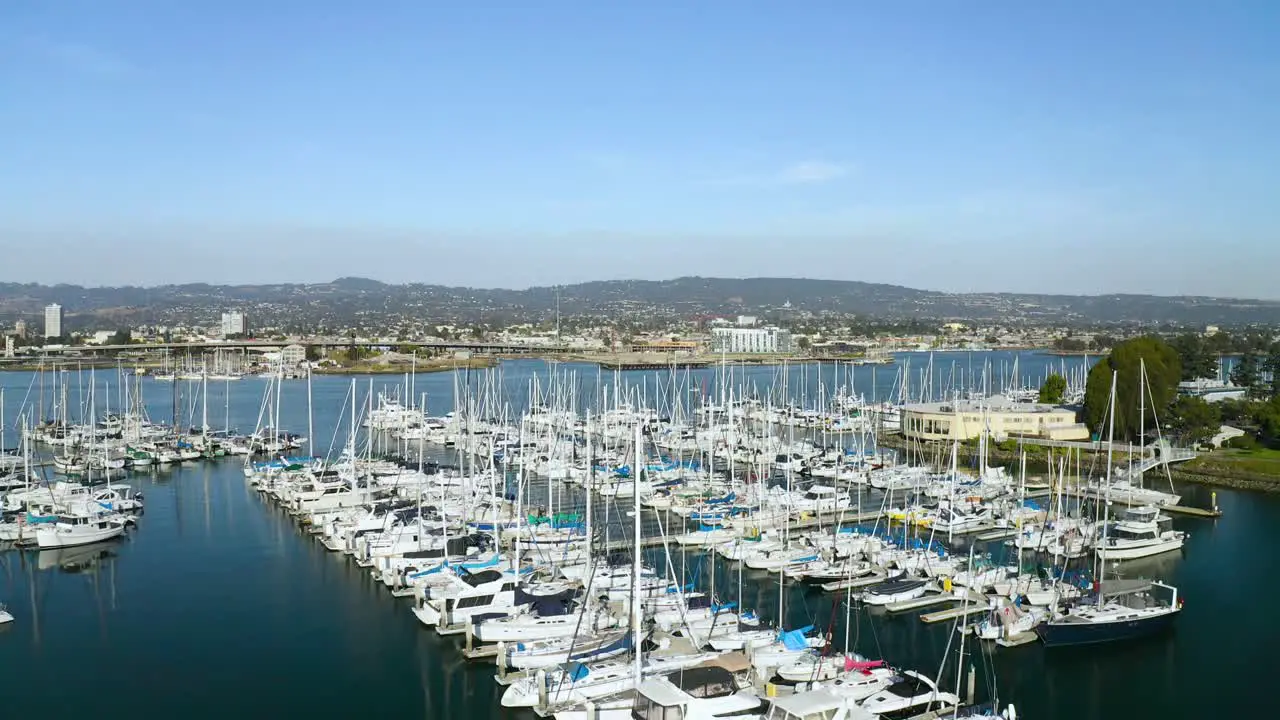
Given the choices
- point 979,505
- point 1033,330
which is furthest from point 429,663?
point 1033,330

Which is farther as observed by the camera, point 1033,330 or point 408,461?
point 1033,330

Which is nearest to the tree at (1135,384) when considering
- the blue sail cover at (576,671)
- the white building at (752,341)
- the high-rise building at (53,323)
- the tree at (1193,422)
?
the tree at (1193,422)

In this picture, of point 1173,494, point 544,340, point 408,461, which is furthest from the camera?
point 544,340

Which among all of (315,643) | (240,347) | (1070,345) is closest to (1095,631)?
(315,643)

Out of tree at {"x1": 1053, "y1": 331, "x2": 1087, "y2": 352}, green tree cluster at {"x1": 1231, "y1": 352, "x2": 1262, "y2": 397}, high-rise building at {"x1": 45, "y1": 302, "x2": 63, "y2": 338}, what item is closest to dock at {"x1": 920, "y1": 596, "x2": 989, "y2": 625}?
green tree cluster at {"x1": 1231, "y1": 352, "x2": 1262, "y2": 397}

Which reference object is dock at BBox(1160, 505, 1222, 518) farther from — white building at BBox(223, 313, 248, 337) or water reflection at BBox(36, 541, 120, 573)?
white building at BBox(223, 313, 248, 337)

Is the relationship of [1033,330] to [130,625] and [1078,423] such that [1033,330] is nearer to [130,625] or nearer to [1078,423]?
[1078,423]

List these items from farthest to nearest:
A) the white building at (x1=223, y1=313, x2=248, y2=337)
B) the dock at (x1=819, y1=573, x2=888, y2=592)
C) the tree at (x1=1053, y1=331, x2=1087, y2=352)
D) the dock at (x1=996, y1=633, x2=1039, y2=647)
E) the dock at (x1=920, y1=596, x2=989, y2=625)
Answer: the white building at (x1=223, y1=313, x2=248, y2=337), the tree at (x1=1053, y1=331, x2=1087, y2=352), the dock at (x1=819, y1=573, x2=888, y2=592), the dock at (x1=920, y1=596, x2=989, y2=625), the dock at (x1=996, y1=633, x2=1039, y2=647)
